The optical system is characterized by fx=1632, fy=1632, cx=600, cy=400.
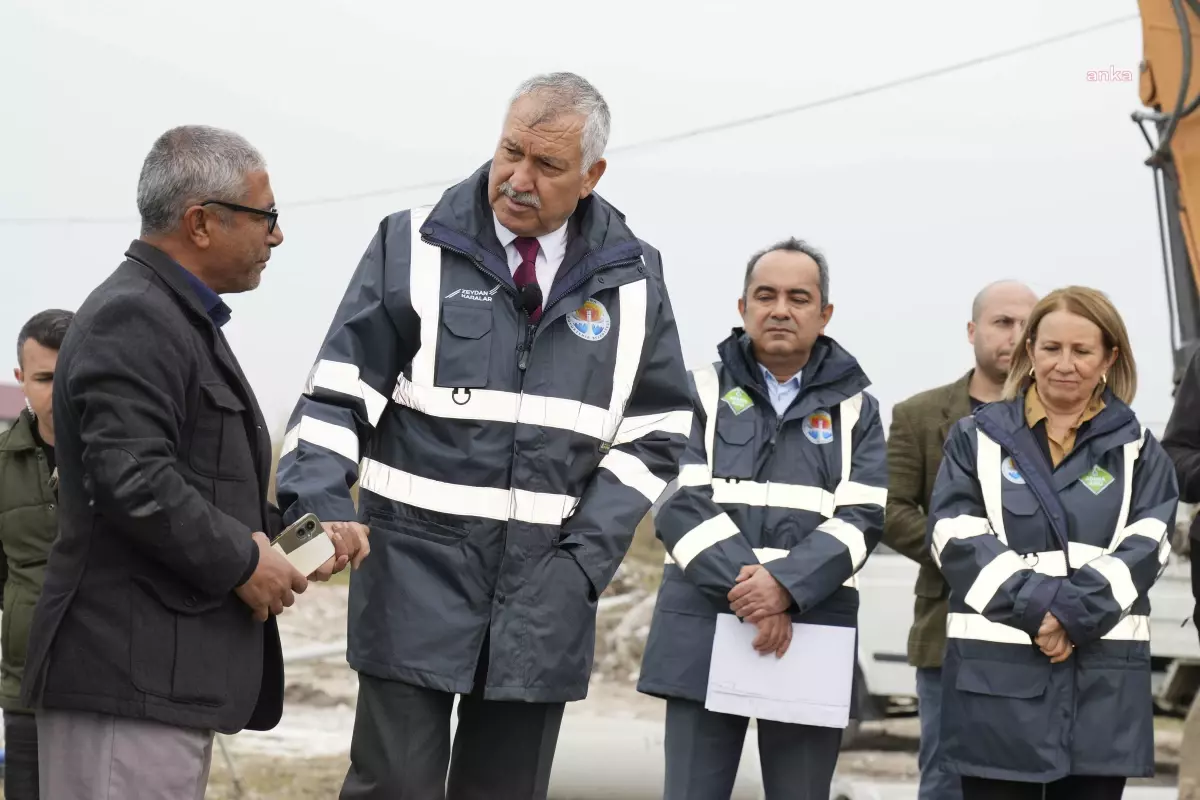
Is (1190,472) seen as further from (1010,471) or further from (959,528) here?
(959,528)

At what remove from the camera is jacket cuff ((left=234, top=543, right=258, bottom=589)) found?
8.91 ft

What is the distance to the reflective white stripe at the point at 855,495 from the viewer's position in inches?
159

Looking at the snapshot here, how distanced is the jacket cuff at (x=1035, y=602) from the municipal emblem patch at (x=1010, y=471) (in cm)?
26

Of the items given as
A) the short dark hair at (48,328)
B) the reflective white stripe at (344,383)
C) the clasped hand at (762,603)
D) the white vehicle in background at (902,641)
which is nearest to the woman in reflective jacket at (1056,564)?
the clasped hand at (762,603)

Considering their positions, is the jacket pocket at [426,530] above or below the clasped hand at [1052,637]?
above

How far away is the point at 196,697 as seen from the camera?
8.80ft

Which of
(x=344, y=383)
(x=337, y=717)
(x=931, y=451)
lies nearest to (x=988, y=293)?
(x=931, y=451)

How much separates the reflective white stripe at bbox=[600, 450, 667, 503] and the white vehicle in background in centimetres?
378

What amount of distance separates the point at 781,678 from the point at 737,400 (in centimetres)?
71

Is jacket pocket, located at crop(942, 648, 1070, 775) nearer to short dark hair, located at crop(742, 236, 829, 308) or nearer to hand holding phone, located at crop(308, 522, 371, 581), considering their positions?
short dark hair, located at crop(742, 236, 829, 308)

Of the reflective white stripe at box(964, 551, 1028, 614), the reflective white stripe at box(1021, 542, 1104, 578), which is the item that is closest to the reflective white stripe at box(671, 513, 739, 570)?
A: the reflective white stripe at box(964, 551, 1028, 614)

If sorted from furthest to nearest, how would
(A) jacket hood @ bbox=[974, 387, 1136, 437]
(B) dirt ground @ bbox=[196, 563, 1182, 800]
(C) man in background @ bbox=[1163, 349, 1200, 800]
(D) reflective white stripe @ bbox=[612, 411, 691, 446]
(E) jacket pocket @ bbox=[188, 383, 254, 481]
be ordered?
(B) dirt ground @ bbox=[196, 563, 1182, 800] < (C) man in background @ bbox=[1163, 349, 1200, 800] < (A) jacket hood @ bbox=[974, 387, 1136, 437] < (D) reflective white stripe @ bbox=[612, 411, 691, 446] < (E) jacket pocket @ bbox=[188, 383, 254, 481]

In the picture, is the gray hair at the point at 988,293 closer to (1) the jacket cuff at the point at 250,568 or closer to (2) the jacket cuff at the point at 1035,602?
(2) the jacket cuff at the point at 1035,602

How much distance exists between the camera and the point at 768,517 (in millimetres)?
4020
